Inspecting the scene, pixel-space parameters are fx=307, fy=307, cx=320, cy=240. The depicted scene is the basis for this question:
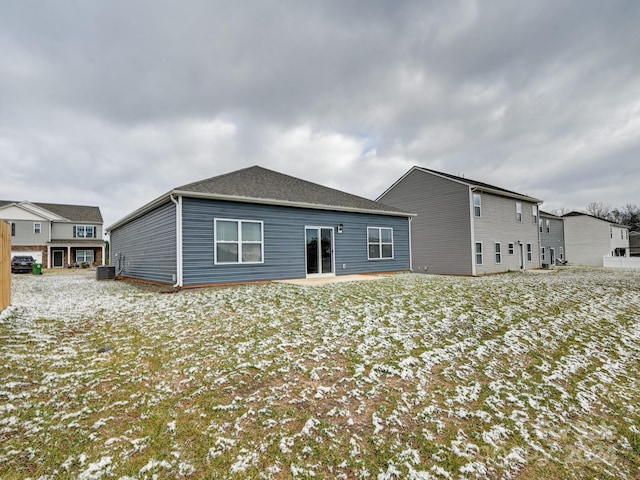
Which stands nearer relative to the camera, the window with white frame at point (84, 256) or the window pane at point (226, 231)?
the window pane at point (226, 231)

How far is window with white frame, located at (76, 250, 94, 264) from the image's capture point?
2980 cm

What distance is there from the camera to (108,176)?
80.8 ft

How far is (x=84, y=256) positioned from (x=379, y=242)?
1189 inches

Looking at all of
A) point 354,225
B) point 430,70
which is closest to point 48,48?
point 354,225

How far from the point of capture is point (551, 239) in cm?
2812

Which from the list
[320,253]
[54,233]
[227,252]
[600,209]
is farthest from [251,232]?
[600,209]

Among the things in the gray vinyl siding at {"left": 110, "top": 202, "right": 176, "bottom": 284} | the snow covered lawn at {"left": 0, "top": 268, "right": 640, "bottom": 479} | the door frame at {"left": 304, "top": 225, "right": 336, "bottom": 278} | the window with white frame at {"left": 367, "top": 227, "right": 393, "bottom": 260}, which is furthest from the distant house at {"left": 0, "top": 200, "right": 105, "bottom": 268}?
the snow covered lawn at {"left": 0, "top": 268, "right": 640, "bottom": 479}

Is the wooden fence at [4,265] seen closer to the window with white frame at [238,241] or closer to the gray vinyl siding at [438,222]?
the window with white frame at [238,241]

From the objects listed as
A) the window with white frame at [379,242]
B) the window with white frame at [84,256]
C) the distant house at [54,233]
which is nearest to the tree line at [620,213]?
the window with white frame at [379,242]

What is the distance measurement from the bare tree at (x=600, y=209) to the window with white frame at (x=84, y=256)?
73.9 meters

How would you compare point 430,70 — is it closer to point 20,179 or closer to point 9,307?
point 9,307

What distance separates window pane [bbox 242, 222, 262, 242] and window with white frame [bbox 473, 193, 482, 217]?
1320 centimetres

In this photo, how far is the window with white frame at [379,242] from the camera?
45.9ft

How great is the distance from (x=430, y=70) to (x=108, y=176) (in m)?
24.8
